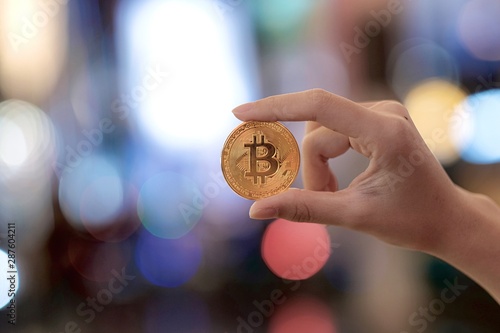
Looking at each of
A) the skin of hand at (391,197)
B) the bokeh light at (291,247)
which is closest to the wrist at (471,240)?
the skin of hand at (391,197)

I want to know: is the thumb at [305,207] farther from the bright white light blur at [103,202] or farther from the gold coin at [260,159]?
the bright white light blur at [103,202]

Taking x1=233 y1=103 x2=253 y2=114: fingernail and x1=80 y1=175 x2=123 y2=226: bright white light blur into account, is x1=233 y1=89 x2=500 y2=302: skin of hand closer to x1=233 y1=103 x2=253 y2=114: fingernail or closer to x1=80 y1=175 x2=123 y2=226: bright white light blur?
x1=233 y1=103 x2=253 y2=114: fingernail

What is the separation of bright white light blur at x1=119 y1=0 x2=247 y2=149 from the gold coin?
1.69 meters

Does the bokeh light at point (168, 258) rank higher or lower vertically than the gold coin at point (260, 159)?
lower

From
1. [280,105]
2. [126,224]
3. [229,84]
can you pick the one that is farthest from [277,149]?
[126,224]

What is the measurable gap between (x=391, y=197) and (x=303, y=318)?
2215mm

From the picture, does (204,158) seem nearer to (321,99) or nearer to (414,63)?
(414,63)

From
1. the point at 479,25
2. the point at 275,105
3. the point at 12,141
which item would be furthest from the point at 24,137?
the point at 479,25

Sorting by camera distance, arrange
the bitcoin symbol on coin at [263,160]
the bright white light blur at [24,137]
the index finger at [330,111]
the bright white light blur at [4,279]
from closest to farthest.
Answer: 1. the index finger at [330,111]
2. the bitcoin symbol on coin at [263,160]
3. the bright white light blur at [4,279]
4. the bright white light blur at [24,137]

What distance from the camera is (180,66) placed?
3072 millimetres

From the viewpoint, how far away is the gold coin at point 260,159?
1320mm

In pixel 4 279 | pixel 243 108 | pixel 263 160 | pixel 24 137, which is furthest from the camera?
pixel 24 137

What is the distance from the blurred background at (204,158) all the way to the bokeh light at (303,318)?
11 mm

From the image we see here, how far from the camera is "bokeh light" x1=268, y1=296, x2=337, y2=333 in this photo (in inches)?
121
